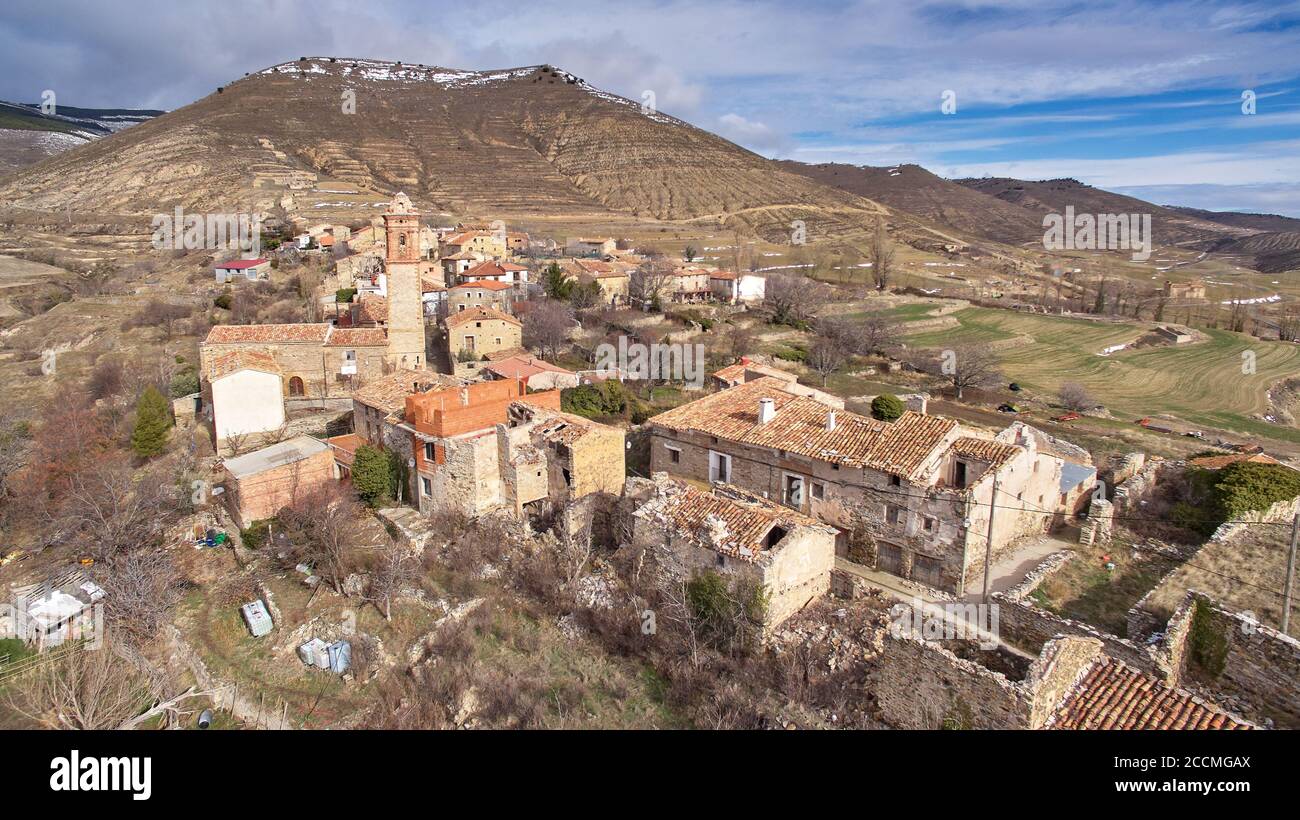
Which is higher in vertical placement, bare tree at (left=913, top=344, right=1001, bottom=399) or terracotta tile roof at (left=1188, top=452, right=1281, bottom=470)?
bare tree at (left=913, top=344, right=1001, bottom=399)

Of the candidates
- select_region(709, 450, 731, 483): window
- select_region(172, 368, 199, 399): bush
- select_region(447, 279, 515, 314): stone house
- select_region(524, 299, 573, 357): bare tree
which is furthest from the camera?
select_region(447, 279, 515, 314): stone house

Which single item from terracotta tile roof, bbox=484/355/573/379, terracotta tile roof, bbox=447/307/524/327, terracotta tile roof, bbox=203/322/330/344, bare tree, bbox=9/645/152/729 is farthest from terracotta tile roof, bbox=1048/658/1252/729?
terracotta tile roof, bbox=447/307/524/327

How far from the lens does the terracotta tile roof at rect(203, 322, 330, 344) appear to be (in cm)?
2717

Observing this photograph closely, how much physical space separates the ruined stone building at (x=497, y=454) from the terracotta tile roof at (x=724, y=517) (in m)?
2.78

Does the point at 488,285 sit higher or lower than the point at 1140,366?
higher

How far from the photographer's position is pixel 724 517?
1451 centimetres

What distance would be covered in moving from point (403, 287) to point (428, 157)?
277 feet

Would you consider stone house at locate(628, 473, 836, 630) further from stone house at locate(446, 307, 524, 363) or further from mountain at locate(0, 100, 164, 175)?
mountain at locate(0, 100, 164, 175)

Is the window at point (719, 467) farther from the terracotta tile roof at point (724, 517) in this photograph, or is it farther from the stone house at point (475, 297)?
the stone house at point (475, 297)

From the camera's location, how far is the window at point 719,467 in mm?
17906

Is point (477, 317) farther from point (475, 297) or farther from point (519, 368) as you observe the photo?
point (475, 297)

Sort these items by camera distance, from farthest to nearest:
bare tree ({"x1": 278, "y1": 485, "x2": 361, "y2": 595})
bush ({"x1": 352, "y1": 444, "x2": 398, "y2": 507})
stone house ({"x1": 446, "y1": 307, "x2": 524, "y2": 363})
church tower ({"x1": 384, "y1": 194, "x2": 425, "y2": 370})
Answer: stone house ({"x1": 446, "y1": 307, "x2": 524, "y2": 363}) → church tower ({"x1": 384, "y1": 194, "x2": 425, "y2": 370}) → bush ({"x1": 352, "y1": 444, "x2": 398, "y2": 507}) → bare tree ({"x1": 278, "y1": 485, "x2": 361, "y2": 595})

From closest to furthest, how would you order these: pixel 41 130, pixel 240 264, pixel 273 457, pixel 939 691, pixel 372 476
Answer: pixel 939 691, pixel 372 476, pixel 273 457, pixel 240 264, pixel 41 130

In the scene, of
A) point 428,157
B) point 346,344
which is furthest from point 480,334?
point 428,157
